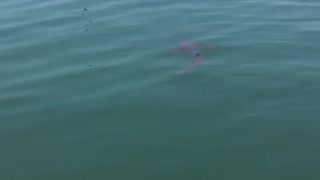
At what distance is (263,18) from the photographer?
43.2 ft

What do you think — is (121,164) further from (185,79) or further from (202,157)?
(185,79)

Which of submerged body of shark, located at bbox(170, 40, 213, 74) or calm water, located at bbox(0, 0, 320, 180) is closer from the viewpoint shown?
calm water, located at bbox(0, 0, 320, 180)

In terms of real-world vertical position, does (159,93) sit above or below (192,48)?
below

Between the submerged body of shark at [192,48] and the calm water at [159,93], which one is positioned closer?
the calm water at [159,93]

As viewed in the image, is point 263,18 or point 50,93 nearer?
point 50,93

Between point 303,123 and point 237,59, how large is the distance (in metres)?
2.63

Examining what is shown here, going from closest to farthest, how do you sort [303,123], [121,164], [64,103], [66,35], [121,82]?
1. [121,164]
2. [303,123]
3. [64,103]
4. [121,82]
5. [66,35]

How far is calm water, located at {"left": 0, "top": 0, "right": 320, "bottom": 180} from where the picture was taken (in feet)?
26.5

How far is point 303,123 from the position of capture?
29.0 feet

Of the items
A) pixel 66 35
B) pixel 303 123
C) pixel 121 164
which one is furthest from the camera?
pixel 66 35

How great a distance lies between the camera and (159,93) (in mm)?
9969

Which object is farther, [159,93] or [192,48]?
[192,48]

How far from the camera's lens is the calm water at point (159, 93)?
8070 mm

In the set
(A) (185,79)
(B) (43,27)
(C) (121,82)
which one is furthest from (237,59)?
(B) (43,27)
